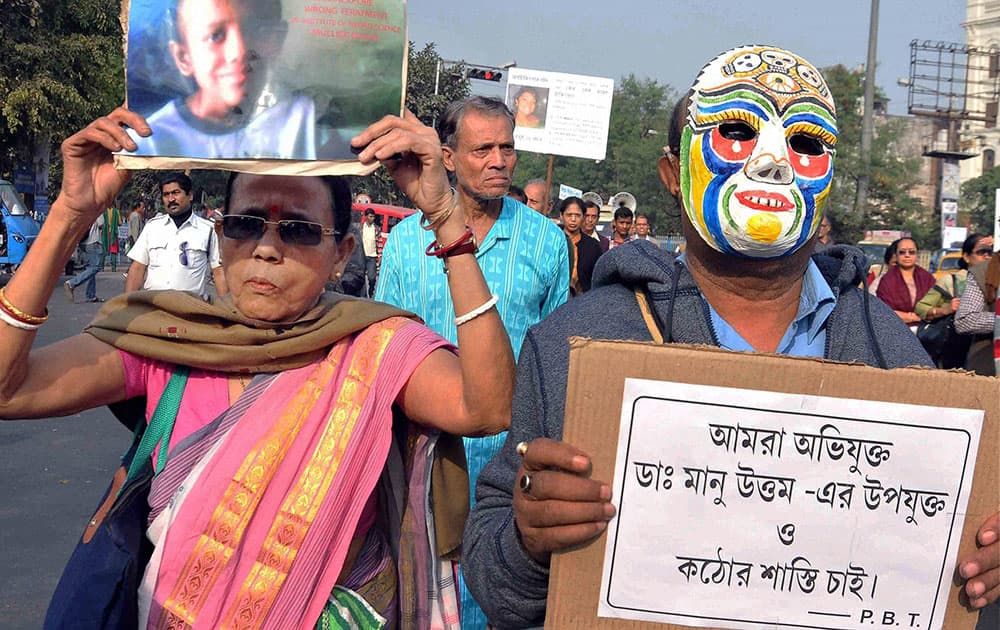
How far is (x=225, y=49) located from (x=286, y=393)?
788mm

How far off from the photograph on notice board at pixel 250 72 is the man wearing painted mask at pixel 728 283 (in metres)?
0.64

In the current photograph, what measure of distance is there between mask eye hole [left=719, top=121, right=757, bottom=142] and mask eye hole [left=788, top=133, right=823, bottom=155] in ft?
0.29

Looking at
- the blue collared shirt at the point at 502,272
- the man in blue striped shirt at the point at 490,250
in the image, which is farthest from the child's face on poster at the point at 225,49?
the blue collared shirt at the point at 502,272

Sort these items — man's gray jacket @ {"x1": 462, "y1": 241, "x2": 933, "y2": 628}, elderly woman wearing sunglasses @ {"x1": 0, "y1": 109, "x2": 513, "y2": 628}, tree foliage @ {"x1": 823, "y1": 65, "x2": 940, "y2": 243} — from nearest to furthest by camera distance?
man's gray jacket @ {"x1": 462, "y1": 241, "x2": 933, "y2": 628} < elderly woman wearing sunglasses @ {"x1": 0, "y1": 109, "x2": 513, "y2": 628} < tree foliage @ {"x1": 823, "y1": 65, "x2": 940, "y2": 243}

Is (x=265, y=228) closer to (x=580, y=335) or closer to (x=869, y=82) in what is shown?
(x=580, y=335)

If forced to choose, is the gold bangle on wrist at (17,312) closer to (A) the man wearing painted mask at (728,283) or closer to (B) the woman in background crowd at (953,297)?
(A) the man wearing painted mask at (728,283)

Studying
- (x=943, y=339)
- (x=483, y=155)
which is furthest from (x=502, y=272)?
(x=943, y=339)

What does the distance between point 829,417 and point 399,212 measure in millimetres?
26114

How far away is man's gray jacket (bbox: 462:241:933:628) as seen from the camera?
218 cm

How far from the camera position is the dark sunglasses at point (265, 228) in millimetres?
2738

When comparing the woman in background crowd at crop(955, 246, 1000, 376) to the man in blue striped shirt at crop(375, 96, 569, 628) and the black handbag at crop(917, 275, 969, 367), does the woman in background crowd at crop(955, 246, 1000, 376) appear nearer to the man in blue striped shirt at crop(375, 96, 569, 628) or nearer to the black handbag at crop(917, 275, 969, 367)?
the black handbag at crop(917, 275, 969, 367)

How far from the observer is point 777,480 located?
75.7 inches

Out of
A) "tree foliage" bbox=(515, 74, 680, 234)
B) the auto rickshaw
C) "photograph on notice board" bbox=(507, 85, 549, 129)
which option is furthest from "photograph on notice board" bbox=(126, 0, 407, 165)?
"tree foliage" bbox=(515, 74, 680, 234)

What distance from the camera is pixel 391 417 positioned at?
2.67 metres
